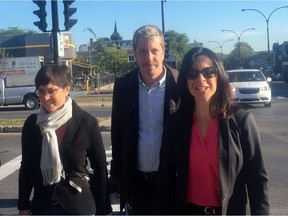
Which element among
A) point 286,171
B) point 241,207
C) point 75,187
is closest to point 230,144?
point 241,207

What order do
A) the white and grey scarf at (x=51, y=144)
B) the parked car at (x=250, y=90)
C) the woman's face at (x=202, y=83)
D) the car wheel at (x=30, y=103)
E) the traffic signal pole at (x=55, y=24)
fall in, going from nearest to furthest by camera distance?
the woman's face at (x=202, y=83), the white and grey scarf at (x=51, y=144), the traffic signal pole at (x=55, y=24), the parked car at (x=250, y=90), the car wheel at (x=30, y=103)

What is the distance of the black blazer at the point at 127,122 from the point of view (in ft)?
11.5

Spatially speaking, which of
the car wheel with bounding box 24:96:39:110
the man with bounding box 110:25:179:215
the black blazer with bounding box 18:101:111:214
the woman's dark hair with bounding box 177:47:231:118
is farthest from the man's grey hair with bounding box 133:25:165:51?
the car wheel with bounding box 24:96:39:110

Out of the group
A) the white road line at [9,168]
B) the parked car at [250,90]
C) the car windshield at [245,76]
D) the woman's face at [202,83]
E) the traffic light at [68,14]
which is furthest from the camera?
the car windshield at [245,76]

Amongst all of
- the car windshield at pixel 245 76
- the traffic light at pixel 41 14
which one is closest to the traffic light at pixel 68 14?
the traffic light at pixel 41 14

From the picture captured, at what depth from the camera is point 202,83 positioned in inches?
114

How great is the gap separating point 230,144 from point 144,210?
0.96 meters

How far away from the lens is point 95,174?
3438mm

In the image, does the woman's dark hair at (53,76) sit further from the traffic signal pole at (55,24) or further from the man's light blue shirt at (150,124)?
the traffic signal pole at (55,24)

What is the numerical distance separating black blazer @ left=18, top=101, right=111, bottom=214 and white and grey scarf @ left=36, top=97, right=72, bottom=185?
6 centimetres

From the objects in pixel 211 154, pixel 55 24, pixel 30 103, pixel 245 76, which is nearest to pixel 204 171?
pixel 211 154

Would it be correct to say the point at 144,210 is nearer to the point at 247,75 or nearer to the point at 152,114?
the point at 152,114

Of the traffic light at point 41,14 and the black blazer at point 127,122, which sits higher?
the traffic light at point 41,14

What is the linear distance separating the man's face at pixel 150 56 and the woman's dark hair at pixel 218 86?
479 millimetres
